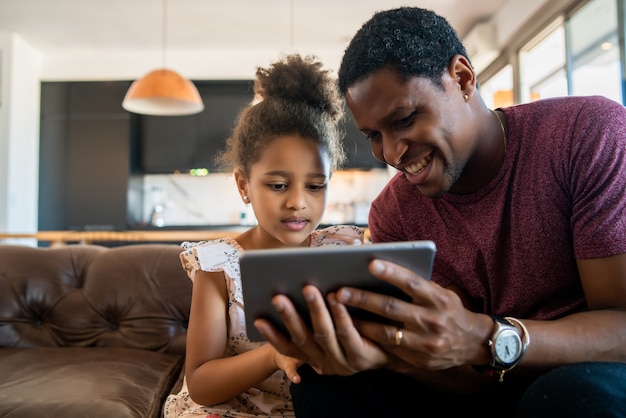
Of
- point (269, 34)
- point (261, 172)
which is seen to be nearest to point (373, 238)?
point (261, 172)

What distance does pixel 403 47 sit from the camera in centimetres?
98

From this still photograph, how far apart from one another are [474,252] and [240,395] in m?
0.58

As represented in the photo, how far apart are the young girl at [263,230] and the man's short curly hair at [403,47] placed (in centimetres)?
22

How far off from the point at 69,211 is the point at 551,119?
540 centimetres

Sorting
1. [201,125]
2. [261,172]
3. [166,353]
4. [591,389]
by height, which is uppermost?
[201,125]

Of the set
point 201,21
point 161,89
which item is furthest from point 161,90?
point 201,21

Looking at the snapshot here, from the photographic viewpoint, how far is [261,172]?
1.24m

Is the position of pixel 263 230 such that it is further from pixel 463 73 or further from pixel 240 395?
pixel 463 73

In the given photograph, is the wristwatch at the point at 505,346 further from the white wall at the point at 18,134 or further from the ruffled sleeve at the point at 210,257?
the white wall at the point at 18,134

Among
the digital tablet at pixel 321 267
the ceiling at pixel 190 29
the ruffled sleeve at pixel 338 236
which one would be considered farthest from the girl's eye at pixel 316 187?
the ceiling at pixel 190 29

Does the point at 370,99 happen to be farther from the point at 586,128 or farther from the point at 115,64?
the point at 115,64

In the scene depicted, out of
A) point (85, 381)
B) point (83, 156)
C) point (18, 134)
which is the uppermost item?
point (18, 134)

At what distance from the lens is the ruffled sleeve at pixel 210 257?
1.19 m

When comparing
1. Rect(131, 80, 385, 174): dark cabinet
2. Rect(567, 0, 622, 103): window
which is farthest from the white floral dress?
Rect(131, 80, 385, 174): dark cabinet
